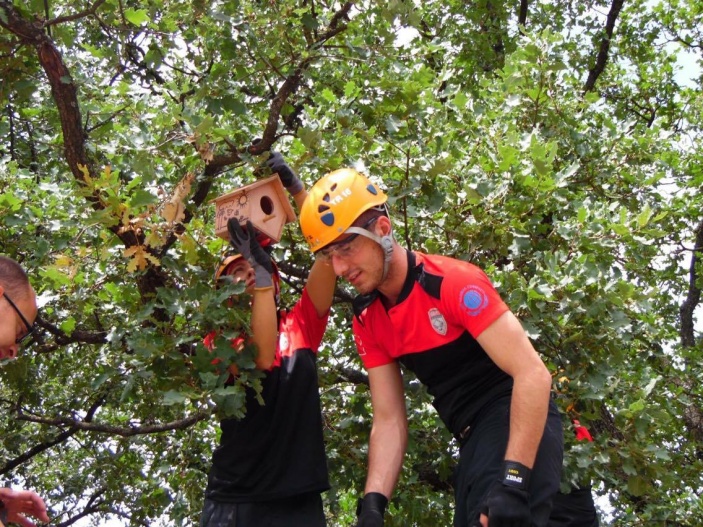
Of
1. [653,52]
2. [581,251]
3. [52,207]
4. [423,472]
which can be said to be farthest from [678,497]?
[653,52]

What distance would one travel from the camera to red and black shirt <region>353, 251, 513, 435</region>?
3.12 m

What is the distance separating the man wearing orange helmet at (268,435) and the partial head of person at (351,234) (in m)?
0.32

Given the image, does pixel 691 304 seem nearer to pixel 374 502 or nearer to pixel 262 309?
pixel 374 502

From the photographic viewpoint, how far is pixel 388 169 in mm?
4125

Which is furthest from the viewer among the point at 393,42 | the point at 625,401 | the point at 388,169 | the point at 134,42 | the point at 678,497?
the point at 678,497

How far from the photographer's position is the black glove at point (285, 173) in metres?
3.87

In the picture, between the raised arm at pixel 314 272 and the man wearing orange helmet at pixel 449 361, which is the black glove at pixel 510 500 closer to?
the man wearing orange helmet at pixel 449 361

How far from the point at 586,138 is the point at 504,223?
1718mm

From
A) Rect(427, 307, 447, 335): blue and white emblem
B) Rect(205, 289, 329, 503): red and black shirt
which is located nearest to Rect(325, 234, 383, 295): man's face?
Rect(427, 307, 447, 335): blue and white emblem

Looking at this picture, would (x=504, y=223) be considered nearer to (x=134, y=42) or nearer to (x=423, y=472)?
(x=423, y=472)

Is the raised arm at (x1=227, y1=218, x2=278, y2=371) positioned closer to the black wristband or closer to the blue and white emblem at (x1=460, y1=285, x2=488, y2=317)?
the blue and white emblem at (x1=460, y1=285, x2=488, y2=317)

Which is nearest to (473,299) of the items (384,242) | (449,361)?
(449,361)

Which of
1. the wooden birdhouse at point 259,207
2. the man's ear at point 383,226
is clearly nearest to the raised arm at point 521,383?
the man's ear at point 383,226

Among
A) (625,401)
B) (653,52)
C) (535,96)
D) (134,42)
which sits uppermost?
(653,52)
